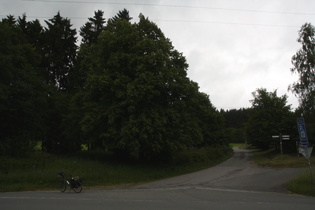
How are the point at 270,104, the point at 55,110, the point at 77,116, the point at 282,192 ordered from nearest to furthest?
the point at 282,192 → the point at 77,116 → the point at 55,110 → the point at 270,104

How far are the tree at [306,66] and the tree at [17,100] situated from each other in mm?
27895

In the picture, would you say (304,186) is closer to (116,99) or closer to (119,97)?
(119,97)

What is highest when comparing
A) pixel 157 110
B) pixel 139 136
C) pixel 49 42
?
pixel 49 42

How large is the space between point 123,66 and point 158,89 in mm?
3939

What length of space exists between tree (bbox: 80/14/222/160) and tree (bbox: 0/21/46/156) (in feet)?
19.2

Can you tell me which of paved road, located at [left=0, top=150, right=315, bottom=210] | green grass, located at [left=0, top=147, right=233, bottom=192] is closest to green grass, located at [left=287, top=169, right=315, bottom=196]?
paved road, located at [left=0, top=150, right=315, bottom=210]

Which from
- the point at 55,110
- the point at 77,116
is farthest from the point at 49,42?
the point at 77,116

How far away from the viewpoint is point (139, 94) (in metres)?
22.0

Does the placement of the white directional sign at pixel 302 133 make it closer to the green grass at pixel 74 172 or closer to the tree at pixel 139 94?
the tree at pixel 139 94

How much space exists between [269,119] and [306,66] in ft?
50.9

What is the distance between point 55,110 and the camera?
31625mm

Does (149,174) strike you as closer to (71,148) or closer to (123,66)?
(123,66)

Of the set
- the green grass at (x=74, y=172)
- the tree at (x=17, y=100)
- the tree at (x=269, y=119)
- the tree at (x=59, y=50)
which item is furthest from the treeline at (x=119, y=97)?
the tree at (x=269, y=119)

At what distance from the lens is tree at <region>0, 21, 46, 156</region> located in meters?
23.1
